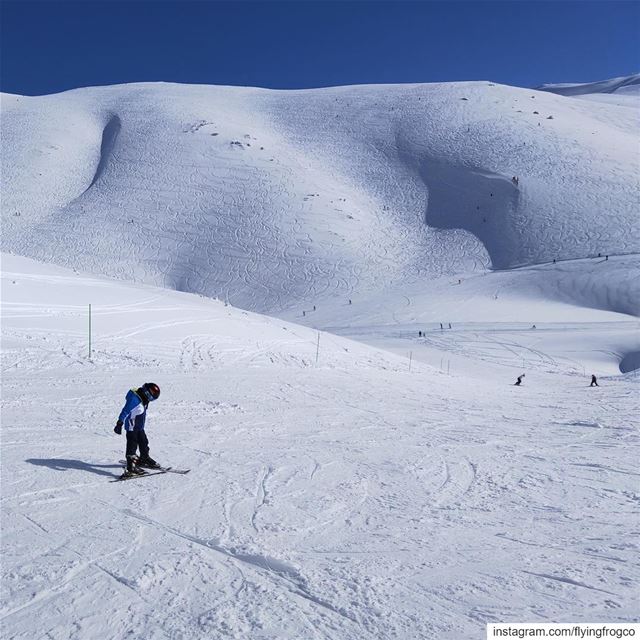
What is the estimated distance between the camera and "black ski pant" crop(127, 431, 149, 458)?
7.79 metres

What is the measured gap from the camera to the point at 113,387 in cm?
1402

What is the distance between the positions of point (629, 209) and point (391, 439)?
56022 mm

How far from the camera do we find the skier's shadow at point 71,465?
26.6ft

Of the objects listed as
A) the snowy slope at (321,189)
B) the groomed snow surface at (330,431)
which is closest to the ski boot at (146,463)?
the groomed snow surface at (330,431)

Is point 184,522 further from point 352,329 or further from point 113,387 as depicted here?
point 352,329

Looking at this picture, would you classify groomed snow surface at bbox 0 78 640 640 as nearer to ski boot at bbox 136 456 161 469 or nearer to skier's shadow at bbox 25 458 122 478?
skier's shadow at bbox 25 458 122 478

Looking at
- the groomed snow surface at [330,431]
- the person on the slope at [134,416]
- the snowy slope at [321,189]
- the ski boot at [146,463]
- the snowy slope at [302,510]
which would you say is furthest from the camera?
the snowy slope at [321,189]

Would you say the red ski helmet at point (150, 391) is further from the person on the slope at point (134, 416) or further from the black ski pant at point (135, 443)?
the black ski pant at point (135, 443)

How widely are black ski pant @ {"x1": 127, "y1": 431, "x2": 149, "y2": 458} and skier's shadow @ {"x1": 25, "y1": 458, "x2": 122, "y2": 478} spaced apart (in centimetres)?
44

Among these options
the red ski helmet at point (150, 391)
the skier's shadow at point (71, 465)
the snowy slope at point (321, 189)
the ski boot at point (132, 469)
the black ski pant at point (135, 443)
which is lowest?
the skier's shadow at point (71, 465)

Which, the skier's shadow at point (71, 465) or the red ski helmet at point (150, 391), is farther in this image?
the skier's shadow at point (71, 465)

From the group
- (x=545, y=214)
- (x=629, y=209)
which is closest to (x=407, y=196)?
(x=545, y=214)

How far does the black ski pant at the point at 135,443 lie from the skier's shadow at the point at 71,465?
44cm

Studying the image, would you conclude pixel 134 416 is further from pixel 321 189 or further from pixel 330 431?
pixel 321 189
